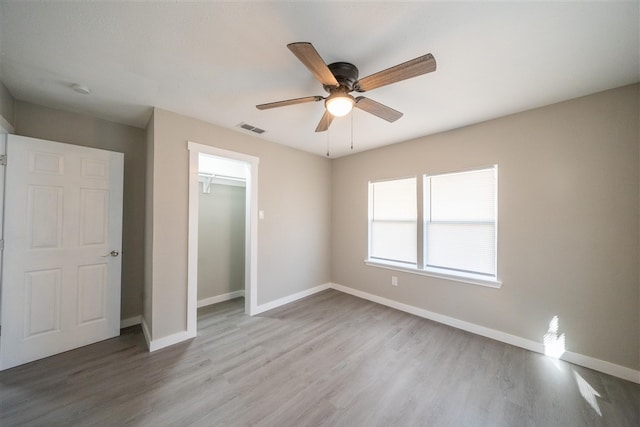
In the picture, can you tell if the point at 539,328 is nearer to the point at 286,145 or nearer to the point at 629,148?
the point at 629,148

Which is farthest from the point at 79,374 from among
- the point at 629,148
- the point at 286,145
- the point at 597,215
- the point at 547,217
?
the point at 629,148

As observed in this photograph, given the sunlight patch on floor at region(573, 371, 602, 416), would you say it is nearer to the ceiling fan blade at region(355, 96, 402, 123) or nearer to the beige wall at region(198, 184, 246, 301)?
the ceiling fan blade at region(355, 96, 402, 123)

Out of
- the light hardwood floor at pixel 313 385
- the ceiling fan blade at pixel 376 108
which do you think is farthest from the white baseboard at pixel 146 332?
the ceiling fan blade at pixel 376 108

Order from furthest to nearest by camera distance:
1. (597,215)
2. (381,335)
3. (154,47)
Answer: (381,335), (597,215), (154,47)

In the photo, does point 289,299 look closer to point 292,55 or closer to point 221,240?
point 221,240

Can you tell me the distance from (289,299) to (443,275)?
231 cm

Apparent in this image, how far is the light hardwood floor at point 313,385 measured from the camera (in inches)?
61.9

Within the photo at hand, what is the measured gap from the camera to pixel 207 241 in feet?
12.0

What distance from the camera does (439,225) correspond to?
3119 millimetres

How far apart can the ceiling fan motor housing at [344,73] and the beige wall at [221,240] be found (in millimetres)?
2834

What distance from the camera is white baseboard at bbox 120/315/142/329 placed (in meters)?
2.80

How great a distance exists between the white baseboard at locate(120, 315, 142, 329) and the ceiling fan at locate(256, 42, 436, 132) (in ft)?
10.3

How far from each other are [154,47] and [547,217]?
12.4ft

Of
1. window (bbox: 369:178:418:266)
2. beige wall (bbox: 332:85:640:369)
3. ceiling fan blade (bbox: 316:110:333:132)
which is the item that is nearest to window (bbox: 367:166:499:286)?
window (bbox: 369:178:418:266)
